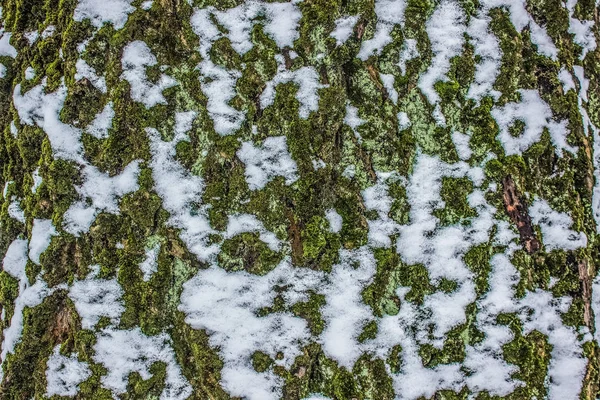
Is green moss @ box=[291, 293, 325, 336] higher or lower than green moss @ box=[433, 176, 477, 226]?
lower

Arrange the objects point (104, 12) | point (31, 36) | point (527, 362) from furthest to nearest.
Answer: point (31, 36) → point (104, 12) → point (527, 362)

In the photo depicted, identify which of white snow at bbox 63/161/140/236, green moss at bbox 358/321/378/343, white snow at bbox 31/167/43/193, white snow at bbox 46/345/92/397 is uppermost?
white snow at bbox 31/167/43/193

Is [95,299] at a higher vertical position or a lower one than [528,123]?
lower

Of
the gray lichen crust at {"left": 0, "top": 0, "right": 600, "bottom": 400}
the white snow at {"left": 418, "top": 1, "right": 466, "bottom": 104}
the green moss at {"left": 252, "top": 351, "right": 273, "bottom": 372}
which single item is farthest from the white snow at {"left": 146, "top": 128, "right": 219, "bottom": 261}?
the white snow at {"left": 418, "top": 1, "right": 466, "bottom": 104}

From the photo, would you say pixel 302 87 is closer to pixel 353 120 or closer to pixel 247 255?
pixel 353 120

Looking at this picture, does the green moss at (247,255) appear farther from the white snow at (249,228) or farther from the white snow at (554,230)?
the white snow at (554,230)

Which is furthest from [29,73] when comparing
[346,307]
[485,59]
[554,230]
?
[554,230]

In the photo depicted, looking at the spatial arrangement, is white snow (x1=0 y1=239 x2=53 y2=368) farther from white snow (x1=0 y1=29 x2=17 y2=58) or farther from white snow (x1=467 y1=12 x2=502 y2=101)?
white snow (x1=467 y1=12 x2=502 y2=101)

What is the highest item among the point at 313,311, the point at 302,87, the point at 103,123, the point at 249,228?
the point at 302,87

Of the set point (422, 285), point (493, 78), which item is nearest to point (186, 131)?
point (422, 285)
